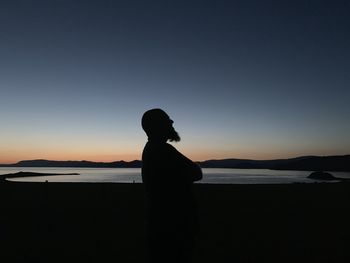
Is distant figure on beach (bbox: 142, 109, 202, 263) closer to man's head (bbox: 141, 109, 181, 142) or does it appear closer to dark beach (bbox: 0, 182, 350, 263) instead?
man's head (bbox: 141, 109, 181, 142)

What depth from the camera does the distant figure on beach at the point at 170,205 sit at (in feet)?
9.37

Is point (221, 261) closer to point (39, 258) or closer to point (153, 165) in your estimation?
point (39, 258)

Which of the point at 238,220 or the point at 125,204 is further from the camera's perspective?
the point at 125,204

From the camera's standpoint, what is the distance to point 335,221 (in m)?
11.0

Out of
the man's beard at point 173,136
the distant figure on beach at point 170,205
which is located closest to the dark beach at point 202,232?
the distant figure on beach at point 170,205

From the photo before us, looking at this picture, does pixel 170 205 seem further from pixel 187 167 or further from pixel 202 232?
pixel 202 232

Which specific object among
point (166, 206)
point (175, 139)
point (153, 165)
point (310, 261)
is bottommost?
point (310, 261)

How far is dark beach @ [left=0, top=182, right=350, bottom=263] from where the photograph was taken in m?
7.08

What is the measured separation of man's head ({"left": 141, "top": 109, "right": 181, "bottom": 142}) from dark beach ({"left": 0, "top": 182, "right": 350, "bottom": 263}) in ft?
14.2

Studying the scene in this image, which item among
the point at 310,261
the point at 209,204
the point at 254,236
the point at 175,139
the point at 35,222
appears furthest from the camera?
the point at 209,204

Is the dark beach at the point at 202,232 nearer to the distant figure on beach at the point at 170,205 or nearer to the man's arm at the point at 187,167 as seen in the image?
the distant figure on beach at the point at 170,205

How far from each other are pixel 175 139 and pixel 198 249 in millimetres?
5025

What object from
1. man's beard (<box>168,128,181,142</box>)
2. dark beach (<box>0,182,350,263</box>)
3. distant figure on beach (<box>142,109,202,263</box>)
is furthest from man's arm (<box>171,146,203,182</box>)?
dark beach (<box>0,182,350,263</box>)

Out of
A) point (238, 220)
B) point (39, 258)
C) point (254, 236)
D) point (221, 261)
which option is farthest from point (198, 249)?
point (238, 220)
